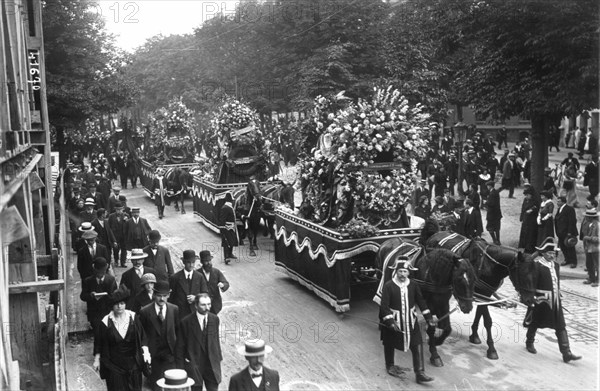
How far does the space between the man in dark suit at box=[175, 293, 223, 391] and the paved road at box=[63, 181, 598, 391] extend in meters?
1.70

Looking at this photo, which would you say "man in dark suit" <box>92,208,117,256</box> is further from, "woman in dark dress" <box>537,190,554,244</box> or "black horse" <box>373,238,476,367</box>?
"woman in dark dress" <box>537,190,554,244</box>

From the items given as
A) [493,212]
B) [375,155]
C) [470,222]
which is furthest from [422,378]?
[493,212]

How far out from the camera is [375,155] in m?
14.0

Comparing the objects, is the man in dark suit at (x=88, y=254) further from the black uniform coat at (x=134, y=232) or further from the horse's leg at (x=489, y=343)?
the horse's leg at (x=489, y=343)

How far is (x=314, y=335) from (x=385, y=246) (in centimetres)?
196

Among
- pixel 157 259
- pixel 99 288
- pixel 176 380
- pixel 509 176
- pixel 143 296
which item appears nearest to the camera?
pixel 176 380

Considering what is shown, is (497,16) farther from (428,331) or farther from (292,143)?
(292,143)

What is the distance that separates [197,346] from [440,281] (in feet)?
Result: 13.5

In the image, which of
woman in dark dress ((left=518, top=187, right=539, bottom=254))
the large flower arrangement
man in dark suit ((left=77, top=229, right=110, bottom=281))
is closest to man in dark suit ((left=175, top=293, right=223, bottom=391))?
man in dark suit ((left=77, top=229, right=110, bottom=281))

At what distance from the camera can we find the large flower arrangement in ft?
45.8

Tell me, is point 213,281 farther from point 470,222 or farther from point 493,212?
point 493,212

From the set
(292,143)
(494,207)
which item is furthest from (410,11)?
(494,207)

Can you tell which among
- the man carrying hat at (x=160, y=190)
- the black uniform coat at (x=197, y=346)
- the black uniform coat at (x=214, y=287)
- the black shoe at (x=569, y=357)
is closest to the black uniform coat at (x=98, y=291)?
the black uniform coat at (x=214, y=287)

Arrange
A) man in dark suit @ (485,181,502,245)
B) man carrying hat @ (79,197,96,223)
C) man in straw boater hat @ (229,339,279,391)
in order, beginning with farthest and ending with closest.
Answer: man in dark suit @ (485,181,502,245), man carrying hat @ (79,197,96,223), man in straw boater hat @ (229,339,279,391)
